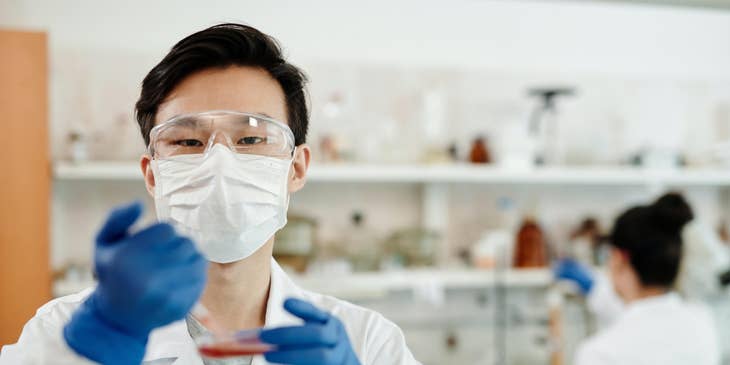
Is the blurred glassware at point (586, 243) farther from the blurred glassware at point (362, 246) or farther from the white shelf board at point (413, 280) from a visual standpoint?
the blurred glassware at point (362, 246)

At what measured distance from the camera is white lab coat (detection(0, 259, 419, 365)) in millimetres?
709

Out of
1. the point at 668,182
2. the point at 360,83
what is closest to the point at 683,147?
the point at 668,182

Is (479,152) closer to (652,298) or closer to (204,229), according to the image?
(652,298)

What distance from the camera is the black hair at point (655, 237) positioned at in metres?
2.15

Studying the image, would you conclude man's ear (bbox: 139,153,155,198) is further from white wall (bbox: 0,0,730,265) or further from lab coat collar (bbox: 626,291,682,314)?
lab coat collar (bbox: 626,291,682,314)

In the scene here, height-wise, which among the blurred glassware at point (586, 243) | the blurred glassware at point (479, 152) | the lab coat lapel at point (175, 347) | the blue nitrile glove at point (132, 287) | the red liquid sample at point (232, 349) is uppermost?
the blurred glassware at point (479, 152)

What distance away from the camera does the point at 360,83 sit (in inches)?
110

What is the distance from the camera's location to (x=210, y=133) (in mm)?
846

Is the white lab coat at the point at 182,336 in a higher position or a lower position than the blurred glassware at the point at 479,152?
lower

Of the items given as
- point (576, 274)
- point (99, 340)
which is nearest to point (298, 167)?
point (99, 340)

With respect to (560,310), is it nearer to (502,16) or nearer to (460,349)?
(460,349)

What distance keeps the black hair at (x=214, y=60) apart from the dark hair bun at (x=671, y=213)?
62.5 inches

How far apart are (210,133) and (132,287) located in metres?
0.28

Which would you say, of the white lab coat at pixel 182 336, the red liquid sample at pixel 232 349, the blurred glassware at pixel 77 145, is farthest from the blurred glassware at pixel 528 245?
the red liquid sample at pixel 232 349
